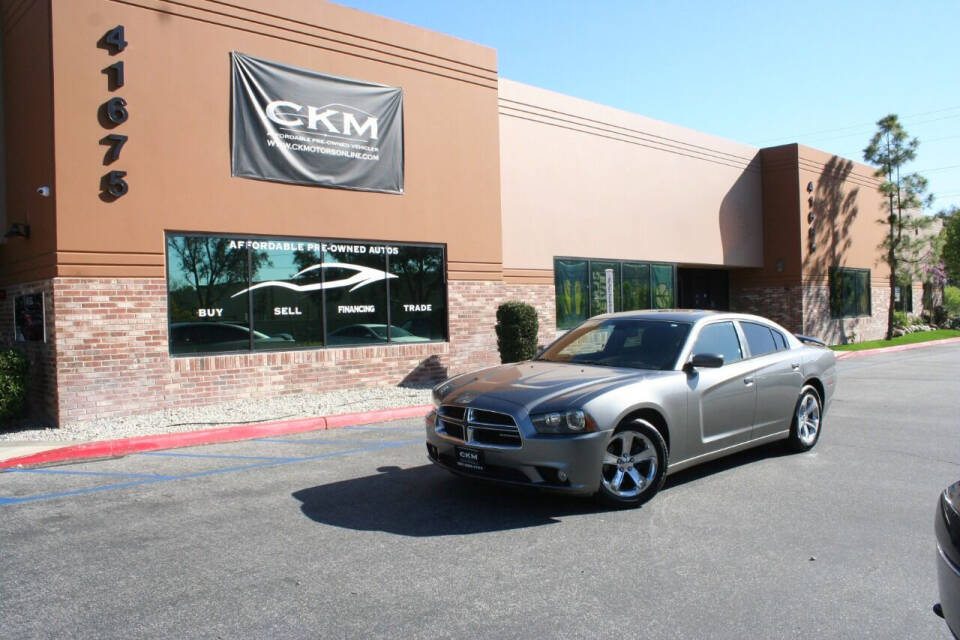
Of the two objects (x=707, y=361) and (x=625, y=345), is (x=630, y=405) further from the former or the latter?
(x=625, y=345)

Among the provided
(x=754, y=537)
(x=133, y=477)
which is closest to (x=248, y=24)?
(x=133, y=477)

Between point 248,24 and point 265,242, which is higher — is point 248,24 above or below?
above

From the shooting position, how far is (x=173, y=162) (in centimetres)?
1145

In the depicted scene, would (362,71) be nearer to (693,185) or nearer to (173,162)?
(173,162)

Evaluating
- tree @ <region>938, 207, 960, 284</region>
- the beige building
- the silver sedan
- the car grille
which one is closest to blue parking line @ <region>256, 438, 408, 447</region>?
the silver sedan

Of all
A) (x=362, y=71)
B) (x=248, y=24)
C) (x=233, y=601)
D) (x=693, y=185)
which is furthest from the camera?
(x=693, y=185)

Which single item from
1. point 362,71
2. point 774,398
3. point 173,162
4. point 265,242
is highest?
point 362,71

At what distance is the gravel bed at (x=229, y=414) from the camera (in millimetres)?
9805

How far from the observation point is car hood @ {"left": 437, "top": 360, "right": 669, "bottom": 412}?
5.72m

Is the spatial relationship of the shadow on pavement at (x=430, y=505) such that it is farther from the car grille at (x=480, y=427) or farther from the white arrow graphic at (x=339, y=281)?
the white arrow graphic at (x=339, y=281)

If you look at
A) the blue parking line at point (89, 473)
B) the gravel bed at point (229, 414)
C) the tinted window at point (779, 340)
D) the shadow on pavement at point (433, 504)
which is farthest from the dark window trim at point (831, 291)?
the blue parking line at point (89, 473)

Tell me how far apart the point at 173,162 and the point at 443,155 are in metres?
5.39

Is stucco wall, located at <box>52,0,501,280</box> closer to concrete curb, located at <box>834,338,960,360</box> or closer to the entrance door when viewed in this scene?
the entrance door

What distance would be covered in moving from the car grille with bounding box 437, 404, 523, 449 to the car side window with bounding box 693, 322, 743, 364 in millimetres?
2153
